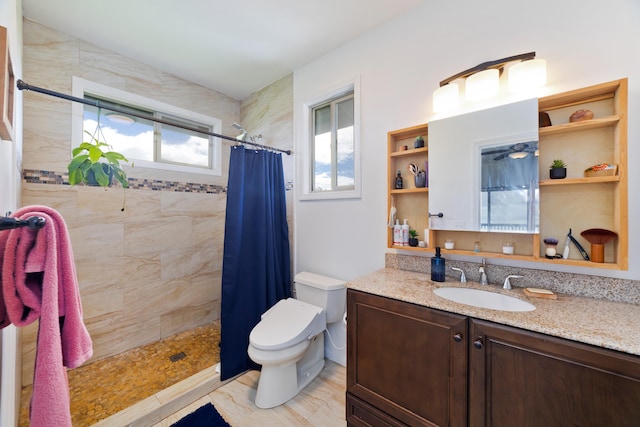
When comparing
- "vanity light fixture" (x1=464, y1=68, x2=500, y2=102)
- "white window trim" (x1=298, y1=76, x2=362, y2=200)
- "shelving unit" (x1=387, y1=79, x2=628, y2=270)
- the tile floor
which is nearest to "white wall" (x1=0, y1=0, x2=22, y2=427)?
the tile floor

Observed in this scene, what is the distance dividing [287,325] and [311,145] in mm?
1592

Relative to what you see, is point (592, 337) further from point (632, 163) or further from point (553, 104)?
point (553, 104)

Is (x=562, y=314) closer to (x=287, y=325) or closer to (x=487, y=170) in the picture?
(x=487, y=170)

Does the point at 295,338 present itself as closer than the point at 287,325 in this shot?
Yes

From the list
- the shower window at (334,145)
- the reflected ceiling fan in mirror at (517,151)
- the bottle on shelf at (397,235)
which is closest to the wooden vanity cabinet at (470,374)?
the bottle on shelf at (397,235)

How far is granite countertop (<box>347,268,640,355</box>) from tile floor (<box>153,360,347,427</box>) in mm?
900

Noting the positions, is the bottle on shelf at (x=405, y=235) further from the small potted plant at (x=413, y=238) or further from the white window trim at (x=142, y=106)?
the white window trim at (x=142, y=106)

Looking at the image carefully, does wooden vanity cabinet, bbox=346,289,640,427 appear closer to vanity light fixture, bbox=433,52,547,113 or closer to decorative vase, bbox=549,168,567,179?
decorative vase, bbox=549,168,567,179

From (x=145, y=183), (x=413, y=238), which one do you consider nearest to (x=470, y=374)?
(x=413, y=238)

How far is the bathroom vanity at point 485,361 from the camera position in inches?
31.4

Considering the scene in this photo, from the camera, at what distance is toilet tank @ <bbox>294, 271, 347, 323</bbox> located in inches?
75.3

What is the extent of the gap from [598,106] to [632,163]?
0.30 metres

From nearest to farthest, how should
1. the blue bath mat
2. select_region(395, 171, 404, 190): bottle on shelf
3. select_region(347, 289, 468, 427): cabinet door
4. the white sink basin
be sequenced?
select_region(347, 289, 468, 427): cabinet door → the white sink basin → the blue bath mat → select_region(395, 171, 404, 190): bottle on shelf

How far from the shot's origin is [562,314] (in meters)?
0.98
